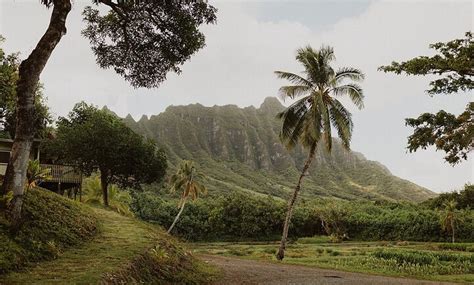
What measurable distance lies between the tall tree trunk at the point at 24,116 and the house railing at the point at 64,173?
19.5 meters

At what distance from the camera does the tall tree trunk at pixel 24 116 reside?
30.2ft

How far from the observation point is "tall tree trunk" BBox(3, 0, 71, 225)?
9195mm

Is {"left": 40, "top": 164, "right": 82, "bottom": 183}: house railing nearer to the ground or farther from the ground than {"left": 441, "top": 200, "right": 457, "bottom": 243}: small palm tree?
farther from the ground

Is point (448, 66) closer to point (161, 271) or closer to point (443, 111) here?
point (443, 111)

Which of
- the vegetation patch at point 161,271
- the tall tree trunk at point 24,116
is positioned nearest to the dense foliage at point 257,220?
the vegetation patch at point 161,271

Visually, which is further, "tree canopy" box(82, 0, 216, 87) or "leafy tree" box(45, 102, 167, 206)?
"leafy tree" box(45, 102, 167, 206)

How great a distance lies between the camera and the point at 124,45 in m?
12.3

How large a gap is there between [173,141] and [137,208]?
10722 cm

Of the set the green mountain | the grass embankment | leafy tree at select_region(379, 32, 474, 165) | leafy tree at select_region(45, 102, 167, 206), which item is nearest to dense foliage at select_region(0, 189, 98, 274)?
the grass embankment

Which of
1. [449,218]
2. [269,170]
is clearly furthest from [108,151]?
[269,170]

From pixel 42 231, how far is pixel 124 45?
18.0ft

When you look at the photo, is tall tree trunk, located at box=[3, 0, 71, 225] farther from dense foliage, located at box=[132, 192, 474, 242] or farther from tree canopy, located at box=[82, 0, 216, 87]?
dense foliage, located at box=[132, 192, 474, 242]

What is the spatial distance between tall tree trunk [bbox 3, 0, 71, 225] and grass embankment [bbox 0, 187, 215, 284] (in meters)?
0.94

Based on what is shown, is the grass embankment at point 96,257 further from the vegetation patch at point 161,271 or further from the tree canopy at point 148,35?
the tree canopy at point 148,35
